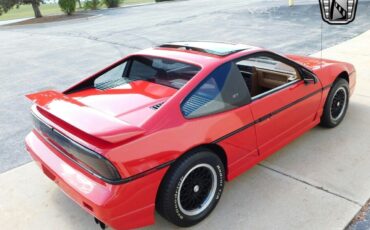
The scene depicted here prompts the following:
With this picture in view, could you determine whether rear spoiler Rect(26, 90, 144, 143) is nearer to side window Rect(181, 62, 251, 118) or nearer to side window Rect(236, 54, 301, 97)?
side window Rect(181, 62, 251, 118)

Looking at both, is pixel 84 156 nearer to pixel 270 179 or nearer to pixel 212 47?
pixel 212 47

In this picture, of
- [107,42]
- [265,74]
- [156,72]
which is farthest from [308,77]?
[107,42]

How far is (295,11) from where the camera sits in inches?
604

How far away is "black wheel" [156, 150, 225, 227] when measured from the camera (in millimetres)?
2744

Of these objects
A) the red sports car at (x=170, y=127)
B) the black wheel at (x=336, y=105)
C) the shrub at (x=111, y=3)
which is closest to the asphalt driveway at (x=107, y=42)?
the red sports car at (x=170, y=127)

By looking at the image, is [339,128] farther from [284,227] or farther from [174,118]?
[174,118]

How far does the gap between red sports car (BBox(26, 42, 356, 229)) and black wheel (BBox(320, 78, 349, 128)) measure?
0.75 ft

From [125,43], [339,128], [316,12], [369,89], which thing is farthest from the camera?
[316,12]

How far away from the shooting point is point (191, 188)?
2963mm

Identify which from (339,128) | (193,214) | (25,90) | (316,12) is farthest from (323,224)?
(316,12)

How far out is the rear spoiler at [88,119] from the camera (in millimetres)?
2480

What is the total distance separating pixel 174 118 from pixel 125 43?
8886 millimetres

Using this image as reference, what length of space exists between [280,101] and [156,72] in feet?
4.25

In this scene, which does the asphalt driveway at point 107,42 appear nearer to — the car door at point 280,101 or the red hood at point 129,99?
the red hood at point 129,99
